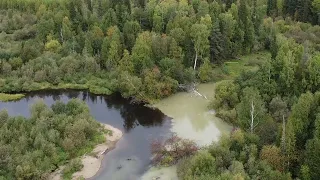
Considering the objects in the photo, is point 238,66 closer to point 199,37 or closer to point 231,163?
point 199,37

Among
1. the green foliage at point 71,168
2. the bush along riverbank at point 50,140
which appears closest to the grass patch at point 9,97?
the bush along riverbank at point 50,140

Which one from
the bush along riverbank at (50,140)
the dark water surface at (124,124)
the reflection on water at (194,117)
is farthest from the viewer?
the reflection on water at (194,117)

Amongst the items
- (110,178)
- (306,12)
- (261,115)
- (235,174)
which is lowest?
(110,178)

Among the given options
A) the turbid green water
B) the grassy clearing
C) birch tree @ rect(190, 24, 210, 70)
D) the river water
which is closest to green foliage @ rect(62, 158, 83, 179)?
the river water

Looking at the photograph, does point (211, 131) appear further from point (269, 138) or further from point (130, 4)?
point (130, 4)

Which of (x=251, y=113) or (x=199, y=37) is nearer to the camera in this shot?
(x=251, y=113)

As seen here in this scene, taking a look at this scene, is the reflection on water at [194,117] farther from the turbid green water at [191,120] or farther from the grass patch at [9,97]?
the grass patch at [9,97]

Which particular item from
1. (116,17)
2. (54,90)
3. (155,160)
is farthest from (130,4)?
(155,160)

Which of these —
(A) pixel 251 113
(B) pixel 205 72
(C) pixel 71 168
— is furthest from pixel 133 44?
(A) pixel 251 113
